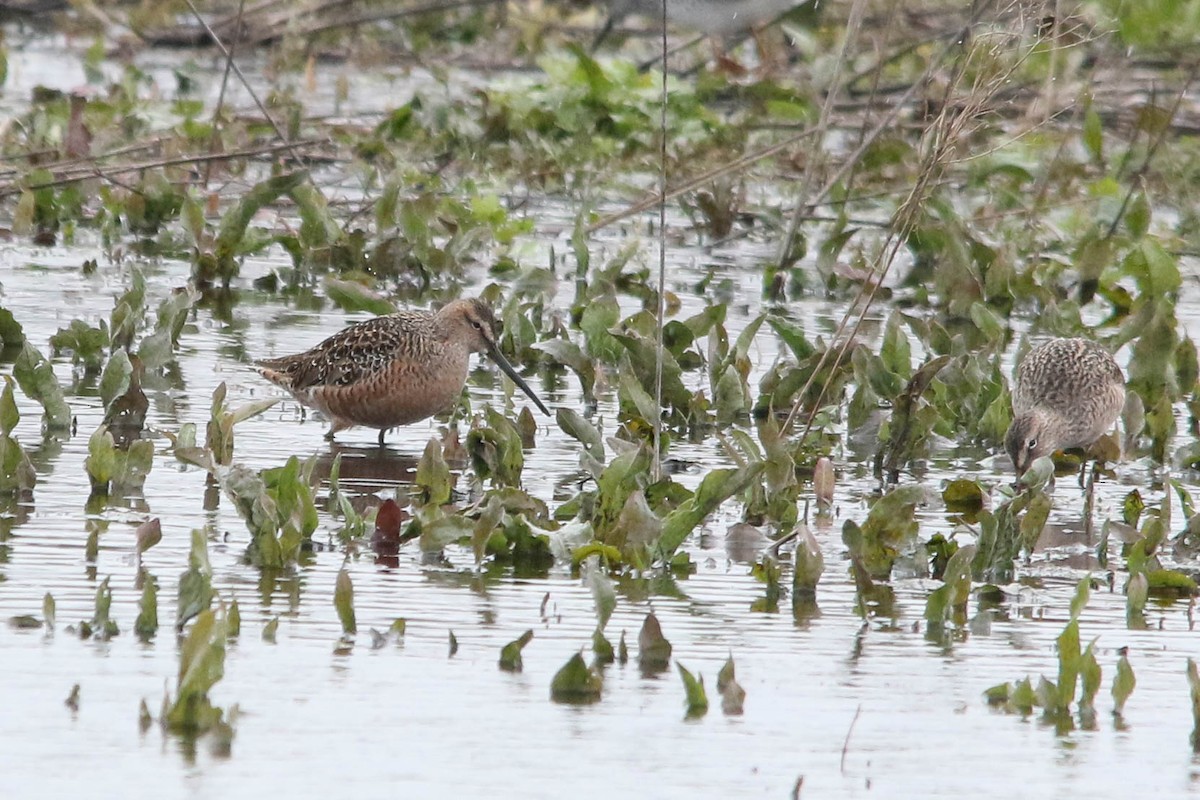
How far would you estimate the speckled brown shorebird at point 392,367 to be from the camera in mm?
8484

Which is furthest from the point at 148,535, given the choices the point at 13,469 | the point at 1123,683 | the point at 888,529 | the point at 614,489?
the point at 1123,683

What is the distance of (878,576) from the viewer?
21.5 feet

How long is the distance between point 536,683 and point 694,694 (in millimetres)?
416

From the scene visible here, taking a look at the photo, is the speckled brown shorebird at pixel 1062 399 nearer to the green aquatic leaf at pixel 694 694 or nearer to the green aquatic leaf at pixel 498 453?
the green aquatic leaf at pixel 498 453

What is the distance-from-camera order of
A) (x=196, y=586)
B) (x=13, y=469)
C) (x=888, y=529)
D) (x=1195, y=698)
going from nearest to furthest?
1. (x=1195, y=698)
2. (x=196, y=586)
3. (x=888, y=529)
4. (x=13, y=469)

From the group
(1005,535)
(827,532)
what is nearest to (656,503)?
(827,532)

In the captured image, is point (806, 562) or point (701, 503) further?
point (701, 503)

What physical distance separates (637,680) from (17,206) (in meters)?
7.55

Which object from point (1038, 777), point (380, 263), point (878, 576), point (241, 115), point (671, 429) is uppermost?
point (241, 115)

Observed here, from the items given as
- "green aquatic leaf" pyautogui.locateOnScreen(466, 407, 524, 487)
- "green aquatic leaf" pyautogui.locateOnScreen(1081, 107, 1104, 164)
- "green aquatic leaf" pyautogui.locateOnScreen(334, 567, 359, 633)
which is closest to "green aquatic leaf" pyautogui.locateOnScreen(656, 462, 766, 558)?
"green aquatic leaf" pyautogui.locateOnScreen(466, 407, 524, 487)

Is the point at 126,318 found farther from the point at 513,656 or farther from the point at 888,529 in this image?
the point at 513,656

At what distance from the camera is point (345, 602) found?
5.54 metres

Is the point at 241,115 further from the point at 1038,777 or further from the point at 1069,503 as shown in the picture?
the point at 1038,777

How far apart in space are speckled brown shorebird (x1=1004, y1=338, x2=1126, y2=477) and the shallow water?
65 centimetres
